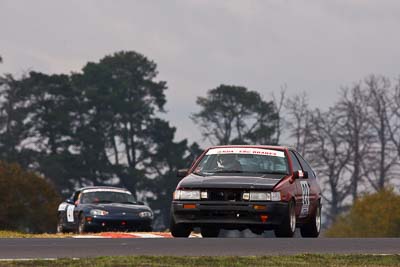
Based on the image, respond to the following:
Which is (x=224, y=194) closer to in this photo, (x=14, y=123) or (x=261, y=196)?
(x=261, y=196)

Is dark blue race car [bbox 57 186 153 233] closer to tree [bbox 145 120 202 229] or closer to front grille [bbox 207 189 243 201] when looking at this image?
front grille [bbox 207 189 243 201]

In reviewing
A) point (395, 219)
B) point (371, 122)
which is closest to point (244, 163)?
point (395, 219)

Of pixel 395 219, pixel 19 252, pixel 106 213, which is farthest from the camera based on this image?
pixel 395 219

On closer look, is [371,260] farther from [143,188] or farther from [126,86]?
[126,86]

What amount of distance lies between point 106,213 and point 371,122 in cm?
7786

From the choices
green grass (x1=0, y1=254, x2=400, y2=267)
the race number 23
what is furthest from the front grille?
green grass (x1=0, y1=254, x2=400, y2=267)

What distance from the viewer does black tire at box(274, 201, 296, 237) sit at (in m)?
22.1

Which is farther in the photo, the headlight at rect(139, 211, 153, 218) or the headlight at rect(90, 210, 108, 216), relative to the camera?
the headlight at rect(139, 211, 153, 218)

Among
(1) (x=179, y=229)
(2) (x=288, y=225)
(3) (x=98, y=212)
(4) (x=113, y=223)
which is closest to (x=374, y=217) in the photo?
(3) (x=98, y=212)

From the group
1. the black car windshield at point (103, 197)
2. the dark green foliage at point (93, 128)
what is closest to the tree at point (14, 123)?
the dark green foliage at point (93, 128)

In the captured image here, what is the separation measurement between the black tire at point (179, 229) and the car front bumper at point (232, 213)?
0.47 m

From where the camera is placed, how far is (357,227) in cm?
9775

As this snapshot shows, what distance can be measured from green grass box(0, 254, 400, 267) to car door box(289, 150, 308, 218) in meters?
5.68

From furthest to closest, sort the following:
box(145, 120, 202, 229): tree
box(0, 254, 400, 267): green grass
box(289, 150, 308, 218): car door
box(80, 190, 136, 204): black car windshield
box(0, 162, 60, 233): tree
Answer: box(145, 120, 202, 229): tree < box(0, 162, 60, 233): tree < box(80, 190, 136, 204): black car windshield < box(289, 150, 308, 218): car door < box(0, 254, 400, 267): green grass
